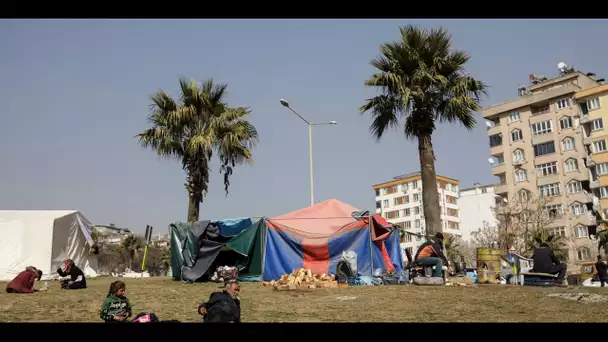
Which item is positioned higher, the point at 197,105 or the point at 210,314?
the point at 197,105

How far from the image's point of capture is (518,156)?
225ft

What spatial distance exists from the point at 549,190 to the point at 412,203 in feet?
150

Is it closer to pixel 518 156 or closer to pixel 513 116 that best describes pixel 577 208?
pixel 518 156

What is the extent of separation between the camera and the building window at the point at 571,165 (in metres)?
61.7

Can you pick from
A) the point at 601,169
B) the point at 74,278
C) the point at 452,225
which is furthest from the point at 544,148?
the point at 74,278

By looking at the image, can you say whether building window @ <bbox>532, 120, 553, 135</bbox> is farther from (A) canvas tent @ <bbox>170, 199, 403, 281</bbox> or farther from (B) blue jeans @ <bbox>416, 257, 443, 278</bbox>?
(B) blue jeans @ <bbox>416, 257, 443, 278</bbox>

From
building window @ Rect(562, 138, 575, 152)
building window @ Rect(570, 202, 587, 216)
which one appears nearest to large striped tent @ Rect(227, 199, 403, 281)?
building window @ Rect(570, 202, 587, 216)

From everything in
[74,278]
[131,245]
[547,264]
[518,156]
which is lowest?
[74,278]

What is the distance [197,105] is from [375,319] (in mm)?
14059

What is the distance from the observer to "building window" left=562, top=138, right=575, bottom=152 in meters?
62.4
